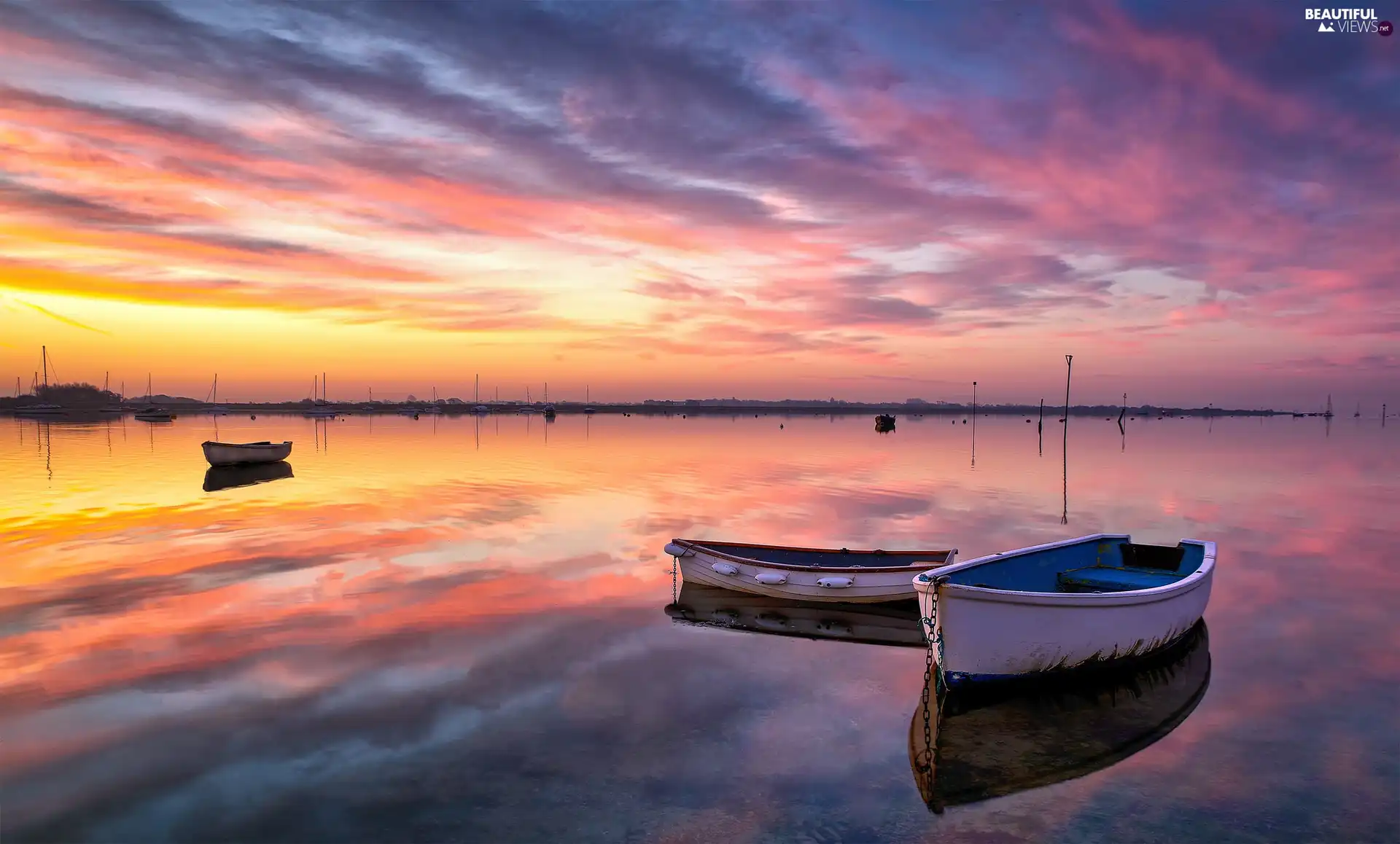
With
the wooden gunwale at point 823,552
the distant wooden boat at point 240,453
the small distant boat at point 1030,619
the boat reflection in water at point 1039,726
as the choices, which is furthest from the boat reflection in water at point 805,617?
the distant wooden boat at point 240,453

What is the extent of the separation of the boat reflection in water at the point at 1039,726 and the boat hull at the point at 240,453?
149 ft

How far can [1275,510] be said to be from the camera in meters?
33.7

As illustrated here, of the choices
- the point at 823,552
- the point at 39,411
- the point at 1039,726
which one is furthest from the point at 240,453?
the point at 39,411

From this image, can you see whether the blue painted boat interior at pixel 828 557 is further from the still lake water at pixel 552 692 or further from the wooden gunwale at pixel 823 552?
the still lake water at pixel 552 692

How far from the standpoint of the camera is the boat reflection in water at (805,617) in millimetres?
15570

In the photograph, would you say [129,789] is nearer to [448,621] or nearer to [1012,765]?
[448,621]

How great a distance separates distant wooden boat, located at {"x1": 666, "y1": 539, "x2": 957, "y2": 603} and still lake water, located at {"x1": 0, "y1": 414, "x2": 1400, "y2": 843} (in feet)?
4.76

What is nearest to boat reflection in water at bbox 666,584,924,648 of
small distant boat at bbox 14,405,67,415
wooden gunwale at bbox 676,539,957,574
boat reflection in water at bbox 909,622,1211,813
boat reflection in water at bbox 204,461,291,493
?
wooden gunwale at bbox 676,539,957,574

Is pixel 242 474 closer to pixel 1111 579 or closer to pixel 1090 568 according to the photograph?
pixel 1090 568

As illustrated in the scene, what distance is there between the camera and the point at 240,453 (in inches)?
1807

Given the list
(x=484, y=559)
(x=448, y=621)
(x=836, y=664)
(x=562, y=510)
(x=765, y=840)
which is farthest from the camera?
(x=562, y=510)

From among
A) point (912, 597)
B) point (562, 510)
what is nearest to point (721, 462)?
point (562, 510)

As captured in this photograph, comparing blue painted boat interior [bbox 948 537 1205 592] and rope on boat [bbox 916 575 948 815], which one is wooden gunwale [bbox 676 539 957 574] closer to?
blue painted boat interior [bbox 948 537 1205 592]

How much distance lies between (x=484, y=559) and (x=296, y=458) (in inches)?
1728
